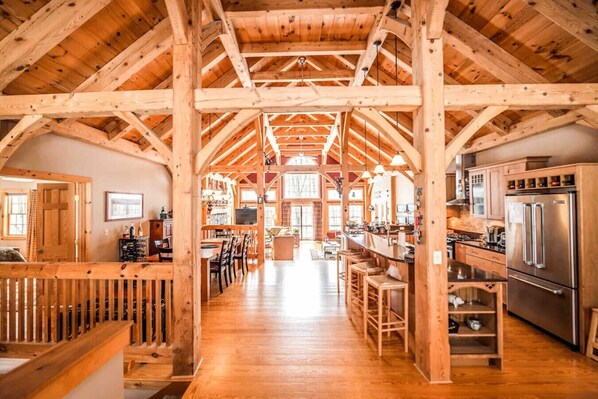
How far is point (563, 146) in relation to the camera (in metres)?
4.07

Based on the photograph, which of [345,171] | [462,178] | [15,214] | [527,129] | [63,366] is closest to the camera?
[63,366]

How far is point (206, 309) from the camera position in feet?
14.1

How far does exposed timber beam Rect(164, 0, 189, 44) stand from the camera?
2600mm

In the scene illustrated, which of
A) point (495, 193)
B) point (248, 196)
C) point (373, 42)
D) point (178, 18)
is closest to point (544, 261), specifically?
point (495, 193)

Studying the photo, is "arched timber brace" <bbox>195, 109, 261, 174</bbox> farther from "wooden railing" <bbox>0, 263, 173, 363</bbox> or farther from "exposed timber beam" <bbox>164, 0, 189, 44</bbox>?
"wooden railing" <bbox>0, 263, 173, 363</bbox>

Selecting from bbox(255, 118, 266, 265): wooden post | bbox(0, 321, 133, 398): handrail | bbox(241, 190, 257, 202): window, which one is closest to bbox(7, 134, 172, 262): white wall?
bbox(255, 118, 266, 265): wooden post

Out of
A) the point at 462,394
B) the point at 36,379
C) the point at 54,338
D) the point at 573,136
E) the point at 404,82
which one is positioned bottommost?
the point at 462,394

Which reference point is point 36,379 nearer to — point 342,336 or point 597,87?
point 342,336

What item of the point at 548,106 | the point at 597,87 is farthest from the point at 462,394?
the point at 597,87

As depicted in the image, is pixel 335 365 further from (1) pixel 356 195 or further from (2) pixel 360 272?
(1) pixel 356 195

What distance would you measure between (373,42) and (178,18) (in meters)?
2.72

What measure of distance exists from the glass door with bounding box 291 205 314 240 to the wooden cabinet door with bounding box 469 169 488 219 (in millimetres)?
10302

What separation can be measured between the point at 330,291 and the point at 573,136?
172 inches

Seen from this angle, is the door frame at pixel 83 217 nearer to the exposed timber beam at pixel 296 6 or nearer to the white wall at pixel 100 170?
the white wall at pixel 100 170
